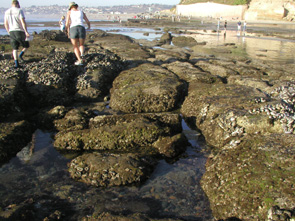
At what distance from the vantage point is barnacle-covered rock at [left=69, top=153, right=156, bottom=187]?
4492mm

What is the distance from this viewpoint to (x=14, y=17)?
883cm

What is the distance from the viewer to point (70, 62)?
9.99m

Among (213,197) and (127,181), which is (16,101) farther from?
(213,197)

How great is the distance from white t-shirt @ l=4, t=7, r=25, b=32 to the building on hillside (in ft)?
251

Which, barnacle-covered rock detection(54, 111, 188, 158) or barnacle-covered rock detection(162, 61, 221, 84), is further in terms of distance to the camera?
barnacle-covered rock detection(162, 61, 221, 84)

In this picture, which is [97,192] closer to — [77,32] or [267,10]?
[77,32]

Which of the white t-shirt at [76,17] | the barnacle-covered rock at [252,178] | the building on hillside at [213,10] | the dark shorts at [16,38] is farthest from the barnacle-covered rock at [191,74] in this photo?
the building on hillside at [213,10]

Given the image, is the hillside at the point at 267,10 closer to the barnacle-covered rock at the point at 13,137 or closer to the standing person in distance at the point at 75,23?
the standing person in distance at the point at 75,23

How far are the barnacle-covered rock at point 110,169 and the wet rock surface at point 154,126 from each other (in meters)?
0.02

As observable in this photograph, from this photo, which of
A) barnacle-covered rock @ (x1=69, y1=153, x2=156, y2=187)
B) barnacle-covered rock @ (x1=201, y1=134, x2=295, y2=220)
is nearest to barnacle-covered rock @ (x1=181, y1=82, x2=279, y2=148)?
barnacle-covered rock @ (x1=201, y1=134, x2=295, y2=220)

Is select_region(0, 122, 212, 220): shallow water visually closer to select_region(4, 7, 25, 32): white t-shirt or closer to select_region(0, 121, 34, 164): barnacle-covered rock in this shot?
select_region(0, 121, 34, 164): barnacle-covered rock

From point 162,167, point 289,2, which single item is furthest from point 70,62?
point 289,2

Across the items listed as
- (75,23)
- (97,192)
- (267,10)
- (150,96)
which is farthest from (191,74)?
(267,10)

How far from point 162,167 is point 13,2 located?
8135 mm
